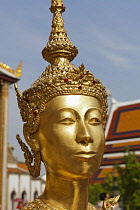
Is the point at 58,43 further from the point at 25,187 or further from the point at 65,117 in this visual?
the point at 25,187

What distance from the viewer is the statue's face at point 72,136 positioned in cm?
214

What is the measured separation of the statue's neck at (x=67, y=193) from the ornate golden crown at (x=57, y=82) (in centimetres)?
29

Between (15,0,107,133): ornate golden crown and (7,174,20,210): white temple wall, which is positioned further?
(7,174,20,210): white temple wall

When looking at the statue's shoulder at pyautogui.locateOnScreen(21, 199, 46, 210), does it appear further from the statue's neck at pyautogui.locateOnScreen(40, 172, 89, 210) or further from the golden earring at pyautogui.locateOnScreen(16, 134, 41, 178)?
the golden earring at pyautogui.locateOnScreen(16, 134, 41, 178)

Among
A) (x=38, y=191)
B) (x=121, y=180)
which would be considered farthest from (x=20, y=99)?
(x=38, y=191)

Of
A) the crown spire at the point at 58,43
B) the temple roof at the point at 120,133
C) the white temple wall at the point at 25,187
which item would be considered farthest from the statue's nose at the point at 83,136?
the white temple wall at the point at 25,187

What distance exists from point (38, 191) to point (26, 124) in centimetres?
2670

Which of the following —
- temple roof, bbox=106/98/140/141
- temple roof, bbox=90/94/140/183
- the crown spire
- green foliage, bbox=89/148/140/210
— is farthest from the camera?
temple roof, bbox=106/98/140/141

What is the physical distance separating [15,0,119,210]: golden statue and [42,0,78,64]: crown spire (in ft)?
0.07

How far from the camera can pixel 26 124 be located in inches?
92.4

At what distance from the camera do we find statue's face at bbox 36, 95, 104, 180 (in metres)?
2.14

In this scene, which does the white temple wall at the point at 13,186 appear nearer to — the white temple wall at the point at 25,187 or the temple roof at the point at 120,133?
the white temple wall at the point at 25,187

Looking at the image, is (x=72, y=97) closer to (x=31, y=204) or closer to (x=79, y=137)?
(x=79, y=137)

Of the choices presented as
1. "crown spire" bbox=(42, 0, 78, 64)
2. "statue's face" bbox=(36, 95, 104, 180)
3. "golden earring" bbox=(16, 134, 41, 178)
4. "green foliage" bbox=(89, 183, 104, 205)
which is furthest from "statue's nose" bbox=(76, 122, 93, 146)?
"green foliage" bbox=(89, 183, 104, 205)
